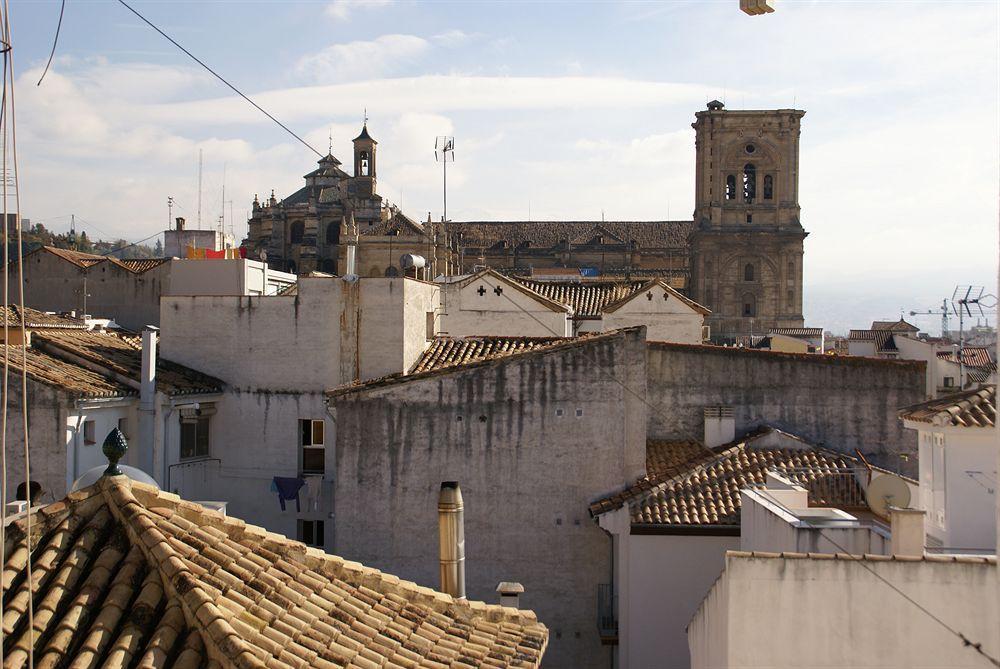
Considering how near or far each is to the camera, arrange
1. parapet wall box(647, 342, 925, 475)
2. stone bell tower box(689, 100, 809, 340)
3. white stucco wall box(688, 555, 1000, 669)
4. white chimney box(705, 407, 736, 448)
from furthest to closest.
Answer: stone bell tower box(689, 100, 809, 340) → parapet wall box(647, 342, 925, 475) → white chimney box(705, 407, 736, 448) → white stucco wall box(688, 555, 1000, 669)

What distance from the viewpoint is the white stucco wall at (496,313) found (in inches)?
1184

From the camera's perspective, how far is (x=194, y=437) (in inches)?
704

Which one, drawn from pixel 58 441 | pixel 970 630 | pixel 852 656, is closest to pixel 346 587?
pixel 852 656

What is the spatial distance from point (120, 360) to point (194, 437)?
207cm

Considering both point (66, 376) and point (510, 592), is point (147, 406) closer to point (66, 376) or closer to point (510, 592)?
point (66, 376)

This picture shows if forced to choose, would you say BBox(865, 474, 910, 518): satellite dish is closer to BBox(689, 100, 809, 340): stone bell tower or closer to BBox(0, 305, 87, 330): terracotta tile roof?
BBox(0, 305, 87, 330): terracotta tile roof

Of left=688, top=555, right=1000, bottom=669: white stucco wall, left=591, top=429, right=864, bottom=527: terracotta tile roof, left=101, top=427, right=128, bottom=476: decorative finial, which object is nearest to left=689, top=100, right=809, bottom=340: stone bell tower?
left=591, top=429, right=864, bottom=527: terracotta tile roof

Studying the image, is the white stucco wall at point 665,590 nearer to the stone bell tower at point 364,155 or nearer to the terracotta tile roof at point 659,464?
the terracotta tile roof at point 659,464

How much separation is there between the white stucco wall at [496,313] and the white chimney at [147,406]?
13.9m

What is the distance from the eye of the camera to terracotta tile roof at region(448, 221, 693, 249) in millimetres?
80375

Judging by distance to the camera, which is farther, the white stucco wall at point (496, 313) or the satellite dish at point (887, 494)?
the white stucco wall at point (496, 313)

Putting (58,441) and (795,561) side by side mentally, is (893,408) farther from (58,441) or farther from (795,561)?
(58,441)

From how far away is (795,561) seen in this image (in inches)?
341

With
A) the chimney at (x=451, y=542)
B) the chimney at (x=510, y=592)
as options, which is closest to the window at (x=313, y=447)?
the chimney at (x=510, y=592)
